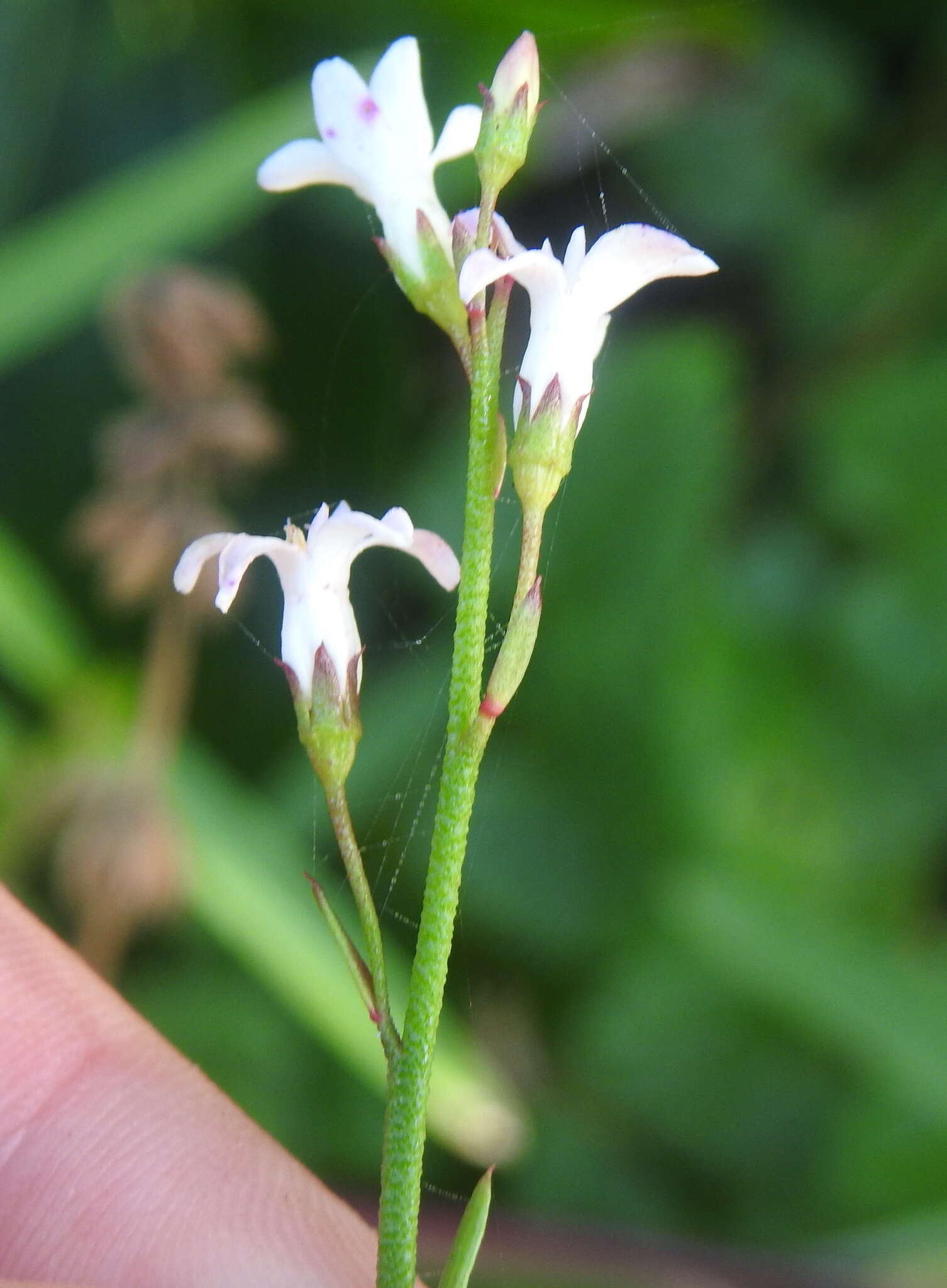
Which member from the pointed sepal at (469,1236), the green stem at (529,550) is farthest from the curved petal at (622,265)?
the pointed sepal at (469,1236)

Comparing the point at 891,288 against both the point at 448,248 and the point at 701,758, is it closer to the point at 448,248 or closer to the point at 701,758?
the point at 701,758

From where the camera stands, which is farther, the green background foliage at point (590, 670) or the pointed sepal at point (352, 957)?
the green background foliage at point (590, 670)

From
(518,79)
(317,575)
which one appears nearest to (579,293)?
(518,79)

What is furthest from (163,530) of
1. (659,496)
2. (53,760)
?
(659,496)

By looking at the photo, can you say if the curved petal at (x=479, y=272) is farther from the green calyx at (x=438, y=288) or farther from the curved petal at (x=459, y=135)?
the curved petal at (x=459, y=135)

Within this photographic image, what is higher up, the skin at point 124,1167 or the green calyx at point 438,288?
the green calyx at point 438,288

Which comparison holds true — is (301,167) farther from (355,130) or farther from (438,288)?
(438,288)

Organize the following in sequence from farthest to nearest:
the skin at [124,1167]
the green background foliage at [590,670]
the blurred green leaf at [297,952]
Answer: the green background foliage at [590,670]
the blurred green leaf at [297,952]
the skin at [124,1167]
